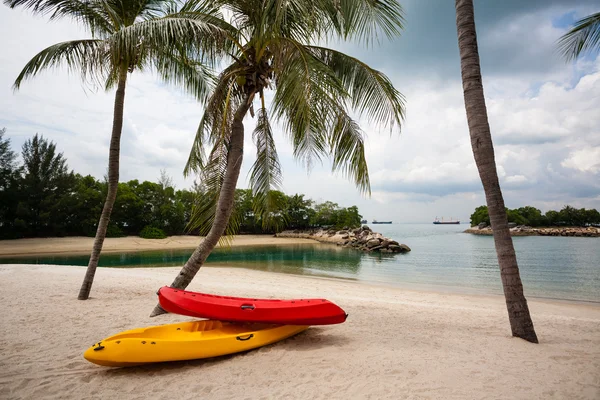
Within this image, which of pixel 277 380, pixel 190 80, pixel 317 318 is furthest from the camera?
pixel 190 80

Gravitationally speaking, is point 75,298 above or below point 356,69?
below

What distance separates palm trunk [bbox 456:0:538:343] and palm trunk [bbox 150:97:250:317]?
4.15 meters

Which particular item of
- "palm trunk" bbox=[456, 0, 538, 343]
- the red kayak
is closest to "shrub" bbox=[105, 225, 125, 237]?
the red kayak

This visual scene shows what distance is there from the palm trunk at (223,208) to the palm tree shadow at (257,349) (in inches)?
88.4

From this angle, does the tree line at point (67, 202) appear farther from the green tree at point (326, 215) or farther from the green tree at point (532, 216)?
the green tree at point (532, 216)

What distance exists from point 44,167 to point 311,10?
39.9 meters

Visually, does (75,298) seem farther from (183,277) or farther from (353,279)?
(353,279)

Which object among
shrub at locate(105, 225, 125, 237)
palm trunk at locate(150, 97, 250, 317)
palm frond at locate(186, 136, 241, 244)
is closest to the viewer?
palm trunk at locate(150, 97, 250, 317)

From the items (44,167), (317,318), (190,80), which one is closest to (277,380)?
(317,318)

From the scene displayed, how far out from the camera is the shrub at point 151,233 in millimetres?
39688

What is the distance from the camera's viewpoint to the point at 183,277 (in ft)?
21.0

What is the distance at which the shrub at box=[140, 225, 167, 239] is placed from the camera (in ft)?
130

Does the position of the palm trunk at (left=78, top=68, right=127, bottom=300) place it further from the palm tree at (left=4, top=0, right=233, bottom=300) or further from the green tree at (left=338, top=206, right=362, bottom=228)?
the green tree at (left=338, top=206, right=362, bottom=228)

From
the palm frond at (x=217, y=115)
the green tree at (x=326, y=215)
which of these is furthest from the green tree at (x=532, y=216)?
the palm frond at (x=217, y=115)
